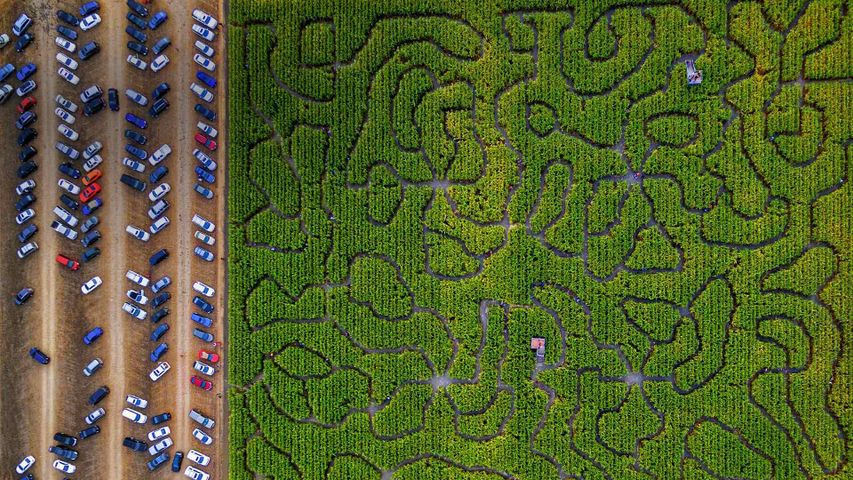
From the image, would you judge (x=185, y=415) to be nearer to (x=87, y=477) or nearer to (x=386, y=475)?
(x=87, y=477)

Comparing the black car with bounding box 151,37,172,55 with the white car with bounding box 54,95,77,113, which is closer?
the black car with bounding box 151,37,172,55

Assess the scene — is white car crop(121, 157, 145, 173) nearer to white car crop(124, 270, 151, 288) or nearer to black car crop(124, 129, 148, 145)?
black car crop(124, 129, 148, 145)

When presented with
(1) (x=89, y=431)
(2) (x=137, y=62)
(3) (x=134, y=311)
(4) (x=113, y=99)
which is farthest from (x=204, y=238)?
(1) (x=89, y=431)

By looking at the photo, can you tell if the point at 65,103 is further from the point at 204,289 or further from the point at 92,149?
the point at 204,289

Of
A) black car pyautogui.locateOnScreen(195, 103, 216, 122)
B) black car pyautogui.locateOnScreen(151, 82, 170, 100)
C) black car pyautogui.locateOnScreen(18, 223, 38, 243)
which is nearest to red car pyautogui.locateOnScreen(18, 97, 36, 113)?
black car pyautogui.locateOnScreen(18, 223, 38, 243)

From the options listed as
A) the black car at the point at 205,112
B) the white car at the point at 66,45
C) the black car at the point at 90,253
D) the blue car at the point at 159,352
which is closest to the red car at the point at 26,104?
the white car at the point at 66,45

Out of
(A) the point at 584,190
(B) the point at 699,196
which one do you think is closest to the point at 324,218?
(A) the point at 584,190
